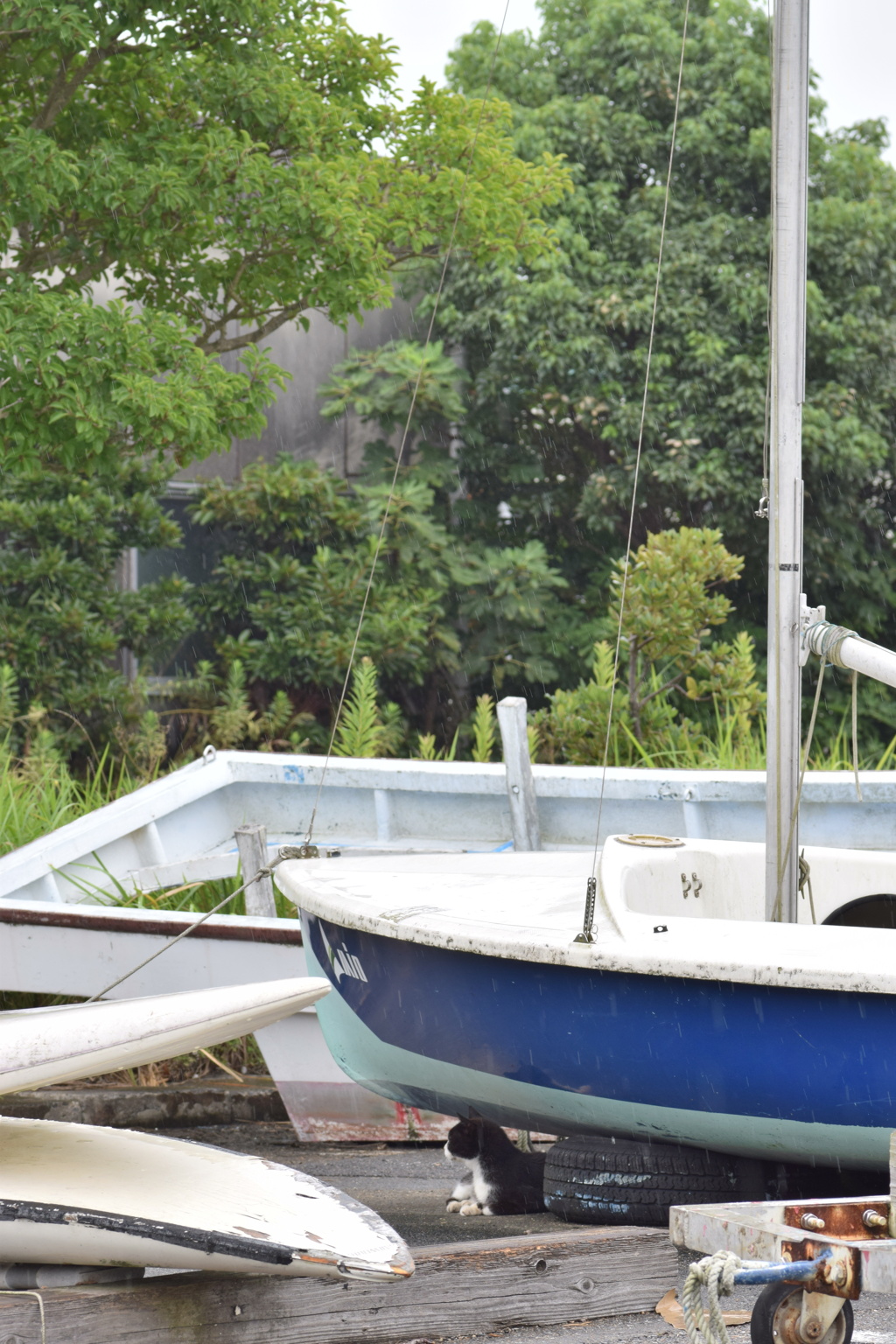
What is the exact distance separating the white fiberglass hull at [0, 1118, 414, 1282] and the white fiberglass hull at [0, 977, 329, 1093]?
17 centimetres

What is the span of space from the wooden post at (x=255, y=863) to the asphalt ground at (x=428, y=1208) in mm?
700

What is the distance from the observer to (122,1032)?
259 cm

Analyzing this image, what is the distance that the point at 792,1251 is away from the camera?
6.72ft

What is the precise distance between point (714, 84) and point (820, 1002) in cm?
949

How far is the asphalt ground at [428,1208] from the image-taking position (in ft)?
8.29

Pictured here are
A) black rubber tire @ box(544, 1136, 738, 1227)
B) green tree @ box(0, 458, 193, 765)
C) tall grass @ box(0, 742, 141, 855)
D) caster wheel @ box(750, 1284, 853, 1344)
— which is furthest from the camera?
green tree @ box(0, 458, 193, 765)

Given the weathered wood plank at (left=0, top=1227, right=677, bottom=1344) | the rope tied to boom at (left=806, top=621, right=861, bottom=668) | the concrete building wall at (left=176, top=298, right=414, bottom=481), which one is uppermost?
the concrete building wall at (left=176, top=298, right=414, bottom=481)

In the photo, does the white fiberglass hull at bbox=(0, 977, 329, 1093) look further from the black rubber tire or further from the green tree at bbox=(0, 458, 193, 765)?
the green tree at bbox=(0, 458, 193, 765)

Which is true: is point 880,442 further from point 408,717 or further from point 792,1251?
point 792,1251

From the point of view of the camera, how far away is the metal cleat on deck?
1.96m

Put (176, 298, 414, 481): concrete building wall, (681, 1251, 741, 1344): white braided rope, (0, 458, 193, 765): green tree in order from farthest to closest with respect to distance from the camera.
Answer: (176, 298, 414, 481): concrete building wall < (0, 458, 193, 765): green tree < (681, 1251, 741, 1344): white braided rope

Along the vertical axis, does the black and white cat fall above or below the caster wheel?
below

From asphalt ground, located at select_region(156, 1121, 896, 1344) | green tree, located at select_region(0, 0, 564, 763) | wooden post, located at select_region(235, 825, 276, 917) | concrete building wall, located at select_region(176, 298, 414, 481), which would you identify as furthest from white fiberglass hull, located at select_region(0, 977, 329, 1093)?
concrete building wall, located at select_region(176, 298, 414, 481)

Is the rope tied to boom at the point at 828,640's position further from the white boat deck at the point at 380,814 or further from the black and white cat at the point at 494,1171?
the white boat deck at the point at 380,814
